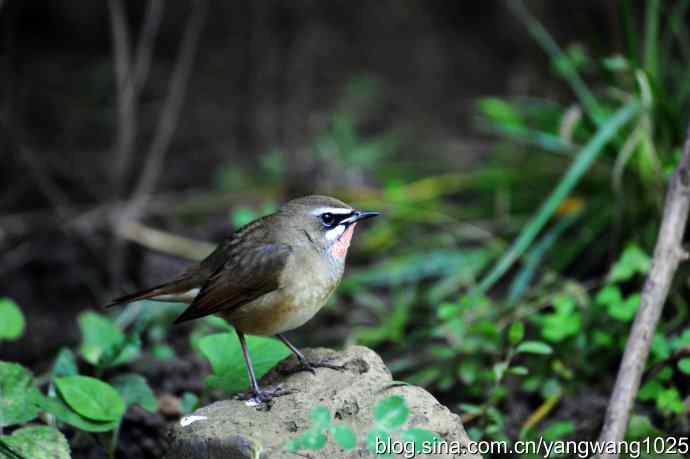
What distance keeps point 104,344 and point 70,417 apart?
0.75m

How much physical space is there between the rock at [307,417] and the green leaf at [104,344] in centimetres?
87

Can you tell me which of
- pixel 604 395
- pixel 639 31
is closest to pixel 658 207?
pixel 604 395

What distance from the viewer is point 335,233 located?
4.32m

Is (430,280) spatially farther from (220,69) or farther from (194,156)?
(220,69)

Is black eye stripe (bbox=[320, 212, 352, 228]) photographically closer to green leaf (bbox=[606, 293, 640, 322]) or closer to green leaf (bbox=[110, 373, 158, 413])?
green leaf (bbox=[110, 373, 158, 413])

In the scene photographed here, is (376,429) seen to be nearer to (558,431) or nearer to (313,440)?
(313,440)

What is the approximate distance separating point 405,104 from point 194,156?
2226 mm

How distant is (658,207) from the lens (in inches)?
219

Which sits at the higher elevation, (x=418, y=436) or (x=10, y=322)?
(x=418, y=436)

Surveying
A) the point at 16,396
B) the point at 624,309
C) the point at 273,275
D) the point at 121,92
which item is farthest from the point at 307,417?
the point at 121,92

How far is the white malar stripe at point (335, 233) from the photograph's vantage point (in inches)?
170

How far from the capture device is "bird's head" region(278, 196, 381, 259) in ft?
14.1

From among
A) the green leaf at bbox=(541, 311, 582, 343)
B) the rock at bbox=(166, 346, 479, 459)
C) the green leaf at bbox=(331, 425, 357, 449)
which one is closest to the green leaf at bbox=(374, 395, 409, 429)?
the green leaf at bbox=(331, 425, 357, 449)

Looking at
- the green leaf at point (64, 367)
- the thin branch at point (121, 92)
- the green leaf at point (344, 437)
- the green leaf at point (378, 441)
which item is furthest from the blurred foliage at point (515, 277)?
the thin branch at point (121, 92)
